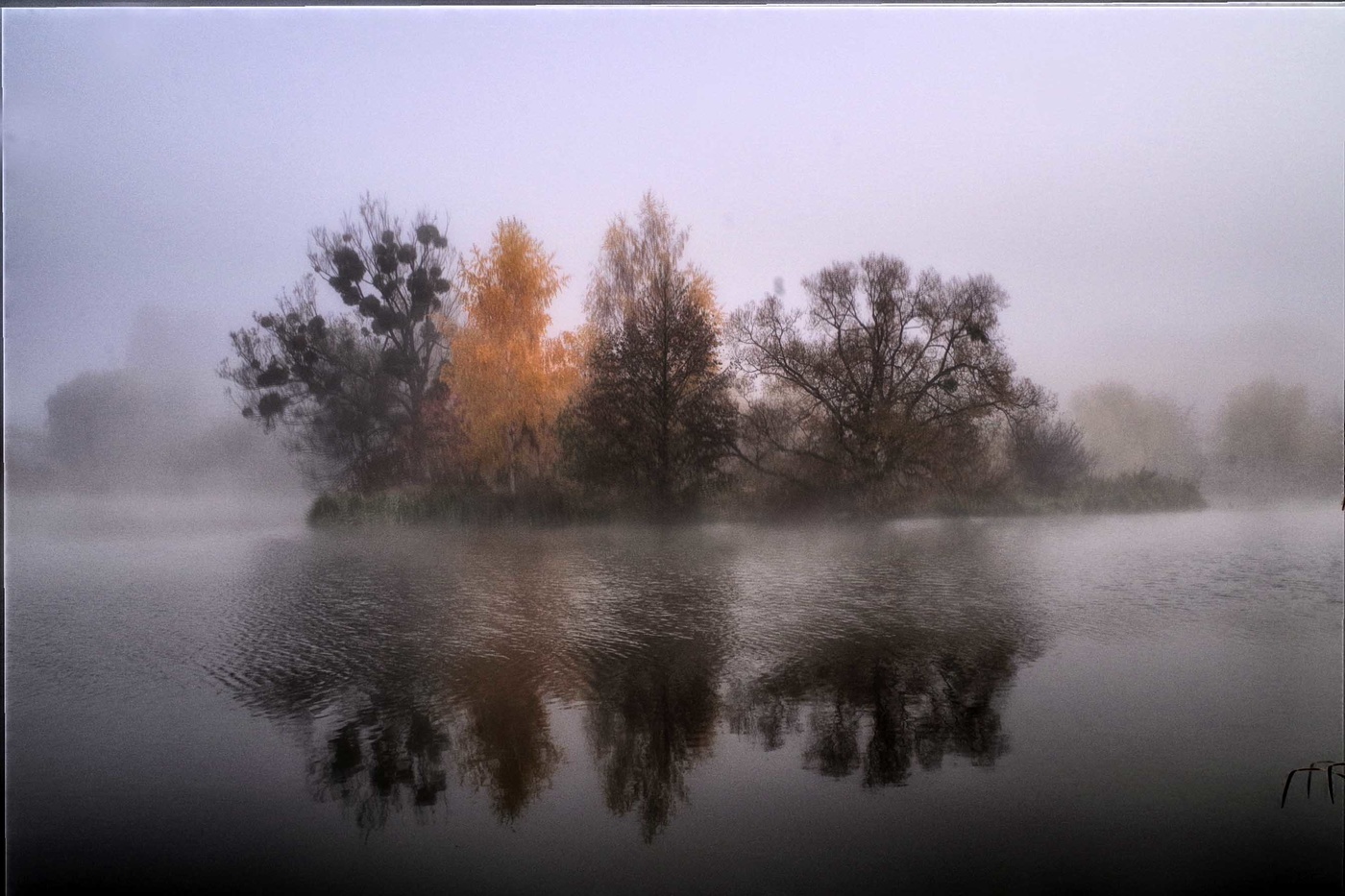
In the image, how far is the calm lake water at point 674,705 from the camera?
9.79 feet

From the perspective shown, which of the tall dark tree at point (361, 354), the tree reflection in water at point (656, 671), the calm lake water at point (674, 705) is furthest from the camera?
the tall dark tree at point (361, 354)

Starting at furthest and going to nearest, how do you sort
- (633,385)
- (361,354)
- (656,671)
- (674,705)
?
(633,385), (361,354), (656,671), (674,705)

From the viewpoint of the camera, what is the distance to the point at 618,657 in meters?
3.69

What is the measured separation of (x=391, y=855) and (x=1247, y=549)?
3971 mm

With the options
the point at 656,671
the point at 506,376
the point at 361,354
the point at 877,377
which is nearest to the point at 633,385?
the point at 506,376

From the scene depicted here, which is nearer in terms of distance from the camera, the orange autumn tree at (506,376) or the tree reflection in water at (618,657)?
the tree reflection in water at (618,657)

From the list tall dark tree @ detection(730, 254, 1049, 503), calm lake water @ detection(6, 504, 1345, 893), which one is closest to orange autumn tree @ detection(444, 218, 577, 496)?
calm lake water @ detection(6, 504, 1345, 893)

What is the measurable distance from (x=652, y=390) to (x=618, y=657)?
132 centimetres

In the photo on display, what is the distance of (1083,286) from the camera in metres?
4.21

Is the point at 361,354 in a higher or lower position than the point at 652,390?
higher

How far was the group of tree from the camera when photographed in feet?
13.5

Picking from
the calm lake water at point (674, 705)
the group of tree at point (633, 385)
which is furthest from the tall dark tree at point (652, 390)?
the calm lake water at point (674, 705)

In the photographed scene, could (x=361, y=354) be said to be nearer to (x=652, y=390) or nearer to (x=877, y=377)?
(x=652, y=390)

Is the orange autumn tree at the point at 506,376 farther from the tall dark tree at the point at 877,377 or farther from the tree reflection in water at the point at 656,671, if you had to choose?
the tall dark tree at the point at 877,377
